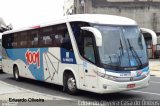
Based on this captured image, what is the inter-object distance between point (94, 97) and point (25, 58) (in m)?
Result: 6.94

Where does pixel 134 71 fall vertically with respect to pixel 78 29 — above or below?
below

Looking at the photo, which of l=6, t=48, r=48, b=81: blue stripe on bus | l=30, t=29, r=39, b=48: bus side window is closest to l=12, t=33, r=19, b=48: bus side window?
l=6, t=48, r=48, b=81: blue stripe on bus

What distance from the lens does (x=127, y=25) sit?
13.8 meters

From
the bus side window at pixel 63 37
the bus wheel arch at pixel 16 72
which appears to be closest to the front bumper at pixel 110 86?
the bus side window at pixel 63 37

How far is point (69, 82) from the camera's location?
15.0 m

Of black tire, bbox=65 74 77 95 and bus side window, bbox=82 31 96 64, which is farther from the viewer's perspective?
black tire, bbox=65 74 77 95

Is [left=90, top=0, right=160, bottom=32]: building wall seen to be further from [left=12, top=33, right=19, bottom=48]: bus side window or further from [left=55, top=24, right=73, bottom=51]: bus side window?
[left=55, top=24, right=73, bottom=51]: bus side window

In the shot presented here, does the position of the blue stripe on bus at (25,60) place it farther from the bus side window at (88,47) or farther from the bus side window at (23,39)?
the bus side window at (88,47)

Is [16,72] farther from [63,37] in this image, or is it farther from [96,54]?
[96,54]

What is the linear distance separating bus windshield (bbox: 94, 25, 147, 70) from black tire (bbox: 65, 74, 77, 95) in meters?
2.23

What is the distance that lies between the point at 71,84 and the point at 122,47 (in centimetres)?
277

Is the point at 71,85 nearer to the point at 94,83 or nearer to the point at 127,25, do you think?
the point at 94,83

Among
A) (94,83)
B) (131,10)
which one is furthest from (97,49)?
(131,10)

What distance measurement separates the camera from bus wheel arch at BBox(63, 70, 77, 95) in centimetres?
1464
